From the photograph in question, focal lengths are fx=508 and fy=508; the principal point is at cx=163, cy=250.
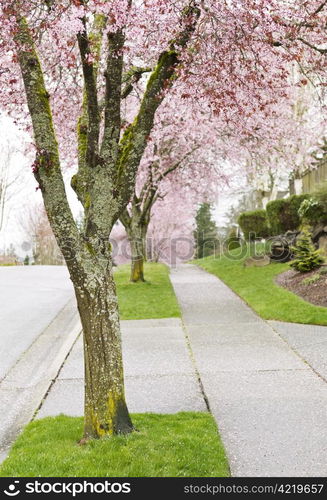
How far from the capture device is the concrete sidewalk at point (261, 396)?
4461 mm

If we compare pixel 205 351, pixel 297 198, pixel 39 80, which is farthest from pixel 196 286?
pixel 39 80

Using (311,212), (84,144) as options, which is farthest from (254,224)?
(84,144)

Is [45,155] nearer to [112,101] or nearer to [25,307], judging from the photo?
[112,101]

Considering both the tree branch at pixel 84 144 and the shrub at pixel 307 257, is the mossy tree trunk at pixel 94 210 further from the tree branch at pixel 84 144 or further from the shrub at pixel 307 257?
the shrub at pixel 307 257

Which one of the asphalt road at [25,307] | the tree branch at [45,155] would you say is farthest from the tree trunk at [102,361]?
the asphalt road at [25,307]

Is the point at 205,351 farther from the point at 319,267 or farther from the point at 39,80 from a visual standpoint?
the point at 319,267

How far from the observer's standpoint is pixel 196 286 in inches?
659

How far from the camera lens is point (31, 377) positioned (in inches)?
295

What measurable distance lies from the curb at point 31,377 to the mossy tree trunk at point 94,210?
114 cm

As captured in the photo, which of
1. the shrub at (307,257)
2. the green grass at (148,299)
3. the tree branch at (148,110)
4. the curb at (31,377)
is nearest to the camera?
the tree branch at (148,110)

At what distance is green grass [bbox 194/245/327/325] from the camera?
1042cm

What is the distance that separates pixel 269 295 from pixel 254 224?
42.4 ft

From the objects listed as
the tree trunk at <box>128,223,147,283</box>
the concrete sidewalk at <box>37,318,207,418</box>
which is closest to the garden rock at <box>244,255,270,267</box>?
the tree trunk at <box>128,223,147,283</box>
